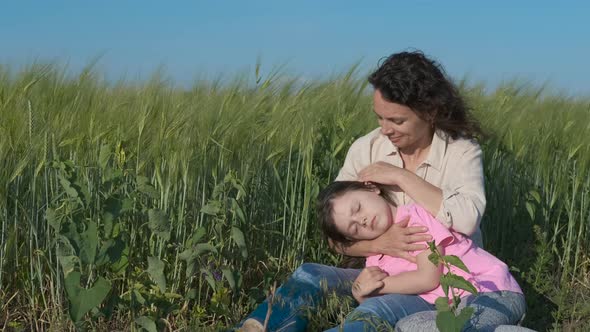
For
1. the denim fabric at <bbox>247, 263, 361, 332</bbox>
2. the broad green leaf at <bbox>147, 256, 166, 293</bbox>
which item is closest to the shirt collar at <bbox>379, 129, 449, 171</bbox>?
the denim fabric at <bbox>247, 263, 361, 332</bbox>

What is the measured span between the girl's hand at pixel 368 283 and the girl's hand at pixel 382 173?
0.25m

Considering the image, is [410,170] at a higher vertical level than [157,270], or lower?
higher

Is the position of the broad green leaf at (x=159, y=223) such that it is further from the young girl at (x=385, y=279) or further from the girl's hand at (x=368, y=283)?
the girl's hand at (x=368, y=283)

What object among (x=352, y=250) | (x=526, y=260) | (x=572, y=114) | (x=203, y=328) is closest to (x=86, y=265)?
(x=203, y=328)

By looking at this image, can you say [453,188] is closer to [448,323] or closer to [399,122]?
[399,122]

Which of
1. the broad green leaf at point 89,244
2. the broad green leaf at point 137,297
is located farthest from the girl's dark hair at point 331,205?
the broad green leaf at point 89,244

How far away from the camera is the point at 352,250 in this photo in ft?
9.05

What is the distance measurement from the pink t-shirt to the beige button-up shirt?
0.11 feet

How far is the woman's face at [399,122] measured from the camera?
8.80ft

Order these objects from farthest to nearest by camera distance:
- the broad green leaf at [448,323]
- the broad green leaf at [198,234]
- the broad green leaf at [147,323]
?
the broad green leaf at [198,234] < the broad green leaf at [147,323] < the broad green leaf at [448,323]

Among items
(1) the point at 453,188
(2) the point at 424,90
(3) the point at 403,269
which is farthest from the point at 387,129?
(3) the point at 403,269

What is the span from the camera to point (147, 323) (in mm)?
2514

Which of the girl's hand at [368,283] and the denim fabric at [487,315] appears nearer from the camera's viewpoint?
the denim fabric at [487,315]

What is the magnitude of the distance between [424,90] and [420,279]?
0.57 meters
